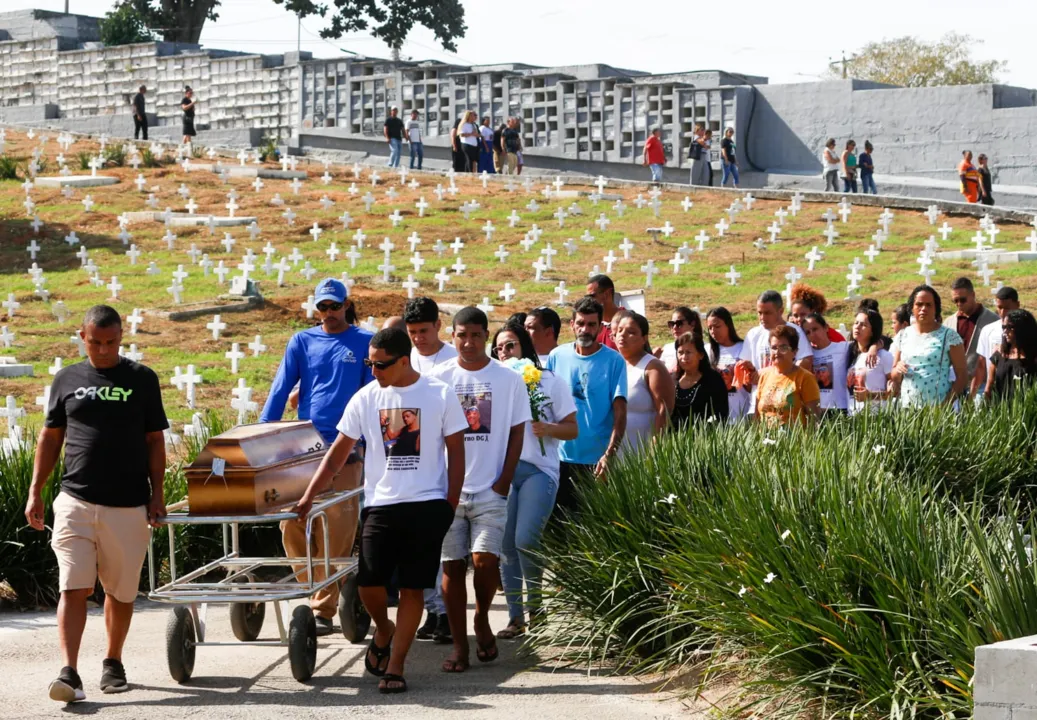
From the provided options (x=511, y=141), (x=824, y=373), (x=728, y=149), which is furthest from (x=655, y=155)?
(x=824, y=373)

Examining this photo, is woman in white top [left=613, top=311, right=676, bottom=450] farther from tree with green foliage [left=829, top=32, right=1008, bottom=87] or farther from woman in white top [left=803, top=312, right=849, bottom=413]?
tree with green foliage [left=829, top=32, right=1008, bottom=87]

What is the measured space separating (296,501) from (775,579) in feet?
8.41

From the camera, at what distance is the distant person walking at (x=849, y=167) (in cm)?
3108

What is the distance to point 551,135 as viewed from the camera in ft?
123

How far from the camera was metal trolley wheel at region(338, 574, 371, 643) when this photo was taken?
8.08 metres

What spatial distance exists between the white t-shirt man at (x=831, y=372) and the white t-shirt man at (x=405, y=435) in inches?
165

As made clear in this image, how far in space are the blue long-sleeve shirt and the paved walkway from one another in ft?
4.10

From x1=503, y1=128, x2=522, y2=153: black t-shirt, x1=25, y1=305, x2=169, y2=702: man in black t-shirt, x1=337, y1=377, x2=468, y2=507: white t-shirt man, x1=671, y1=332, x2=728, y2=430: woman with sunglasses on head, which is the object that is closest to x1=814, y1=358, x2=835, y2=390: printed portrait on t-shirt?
x1=671, y1=332, x2=728, y2=430: woman with sunglasses on head

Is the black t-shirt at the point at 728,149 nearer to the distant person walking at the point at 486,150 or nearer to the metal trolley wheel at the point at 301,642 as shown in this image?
the distant person walking at the point at 486,150

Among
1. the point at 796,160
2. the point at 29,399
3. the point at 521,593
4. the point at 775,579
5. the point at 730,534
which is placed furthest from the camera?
the point at 796,160

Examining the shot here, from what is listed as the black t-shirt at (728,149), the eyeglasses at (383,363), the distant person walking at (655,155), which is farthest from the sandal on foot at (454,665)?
the black t-shirt at (728,149)

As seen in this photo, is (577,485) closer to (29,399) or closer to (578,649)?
(578,649)

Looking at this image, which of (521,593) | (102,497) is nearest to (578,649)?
(521,593)

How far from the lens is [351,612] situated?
8094mm
